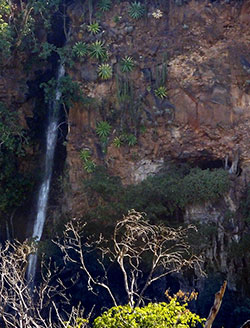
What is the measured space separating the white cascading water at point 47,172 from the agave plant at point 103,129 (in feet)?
6.09

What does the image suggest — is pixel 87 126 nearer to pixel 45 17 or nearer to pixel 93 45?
pixel 93 45

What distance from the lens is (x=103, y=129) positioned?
18.9m

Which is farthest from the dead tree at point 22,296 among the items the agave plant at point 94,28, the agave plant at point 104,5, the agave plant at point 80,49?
the agave plant at point 104,5

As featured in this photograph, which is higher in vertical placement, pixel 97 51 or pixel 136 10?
pixel 136 10

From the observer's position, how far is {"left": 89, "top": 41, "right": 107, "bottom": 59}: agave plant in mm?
19250

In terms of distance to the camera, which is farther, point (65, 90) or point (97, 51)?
point (97, 51)

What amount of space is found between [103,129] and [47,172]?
9.70ft

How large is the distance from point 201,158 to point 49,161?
19.6 ft

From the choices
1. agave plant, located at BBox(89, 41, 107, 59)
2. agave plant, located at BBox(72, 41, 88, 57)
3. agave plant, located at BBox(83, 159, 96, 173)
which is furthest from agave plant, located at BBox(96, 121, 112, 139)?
agave plant, located at BBox(72, 41, 88, 57)

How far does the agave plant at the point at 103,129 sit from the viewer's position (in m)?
18.9

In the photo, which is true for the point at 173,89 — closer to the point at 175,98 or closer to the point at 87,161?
the point at 175,98

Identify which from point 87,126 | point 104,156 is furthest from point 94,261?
point 87,126

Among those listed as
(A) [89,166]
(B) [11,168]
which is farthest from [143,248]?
(B) [11,168]

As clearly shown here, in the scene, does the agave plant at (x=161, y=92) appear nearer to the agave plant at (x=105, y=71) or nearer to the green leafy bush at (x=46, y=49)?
the agave plant at (x=105, y=71)
